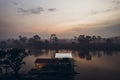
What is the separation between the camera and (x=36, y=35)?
600 ft

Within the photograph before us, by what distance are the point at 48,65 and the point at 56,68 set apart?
2293mm

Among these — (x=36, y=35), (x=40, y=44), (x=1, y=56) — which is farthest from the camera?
(x=36, y=35)

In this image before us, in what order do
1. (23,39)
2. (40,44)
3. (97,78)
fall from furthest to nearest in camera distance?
(23,39)
(40,44)
(97,78)

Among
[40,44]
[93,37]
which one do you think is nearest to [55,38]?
[40,44]

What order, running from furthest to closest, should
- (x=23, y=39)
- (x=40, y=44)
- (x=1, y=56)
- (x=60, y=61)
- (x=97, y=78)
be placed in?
(x=23, y=39), (x=40, y=44), (x=60, y=61), (x=97, y=78), (x=1, y=56)

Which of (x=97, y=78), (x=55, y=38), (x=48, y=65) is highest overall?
(x=55, y=38)

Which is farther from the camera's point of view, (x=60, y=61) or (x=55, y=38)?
(x=55, y=38)

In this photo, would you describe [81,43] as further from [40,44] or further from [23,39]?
[23,39]

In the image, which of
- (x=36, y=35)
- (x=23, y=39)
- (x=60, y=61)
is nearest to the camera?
(x=60, y=61)

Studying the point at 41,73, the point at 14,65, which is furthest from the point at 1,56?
the point at 41,73

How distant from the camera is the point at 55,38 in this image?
172750 mm

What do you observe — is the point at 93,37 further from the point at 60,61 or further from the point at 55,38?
the point at 60,61

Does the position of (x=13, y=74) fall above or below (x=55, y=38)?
below

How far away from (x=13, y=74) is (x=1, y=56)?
197 inches
